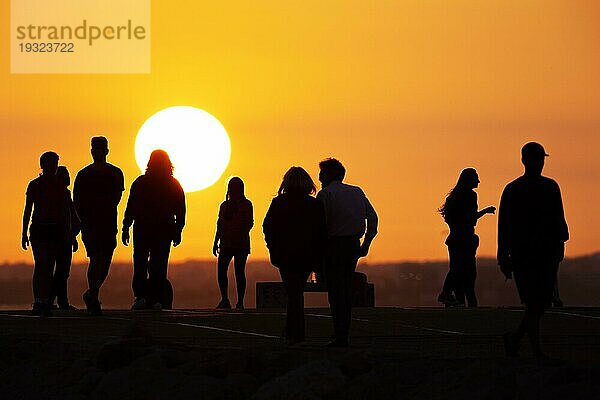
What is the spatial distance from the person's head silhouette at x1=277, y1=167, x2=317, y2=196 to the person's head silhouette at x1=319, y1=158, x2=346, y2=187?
17 cm

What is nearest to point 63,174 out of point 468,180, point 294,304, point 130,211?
point 130,211

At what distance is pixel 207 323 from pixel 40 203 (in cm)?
274

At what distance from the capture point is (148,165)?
21.7 m

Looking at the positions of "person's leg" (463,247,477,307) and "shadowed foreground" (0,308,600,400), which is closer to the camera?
"shadowed foreground" (0,308,600,400)

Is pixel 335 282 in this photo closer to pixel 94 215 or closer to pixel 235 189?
pixel 94 215

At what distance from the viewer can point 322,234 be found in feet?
52.4

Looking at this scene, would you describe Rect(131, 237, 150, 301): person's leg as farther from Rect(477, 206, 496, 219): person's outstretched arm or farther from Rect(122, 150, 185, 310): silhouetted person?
Rect(477, 206, 496, 219): person's outstretched arm

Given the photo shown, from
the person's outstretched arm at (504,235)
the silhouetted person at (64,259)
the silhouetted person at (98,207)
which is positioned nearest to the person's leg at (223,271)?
the silhouetted person at (64,259)

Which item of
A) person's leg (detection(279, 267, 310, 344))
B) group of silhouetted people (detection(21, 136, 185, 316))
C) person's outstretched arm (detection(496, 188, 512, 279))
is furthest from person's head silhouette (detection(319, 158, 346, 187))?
group of silhouetted people (detection(21, 136, 185, 316))

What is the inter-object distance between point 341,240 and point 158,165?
6125 millimetres

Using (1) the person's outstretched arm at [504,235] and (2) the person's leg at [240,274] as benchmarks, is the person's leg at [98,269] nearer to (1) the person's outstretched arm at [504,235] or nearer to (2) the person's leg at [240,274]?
(2) the person's leg at [240,274]

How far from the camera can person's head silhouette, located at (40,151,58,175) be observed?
20.5m

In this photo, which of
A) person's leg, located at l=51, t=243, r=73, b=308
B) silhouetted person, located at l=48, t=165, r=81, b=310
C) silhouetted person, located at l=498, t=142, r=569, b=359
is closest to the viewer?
silhouetted person, located at l=498, t=142, r=569, b=359

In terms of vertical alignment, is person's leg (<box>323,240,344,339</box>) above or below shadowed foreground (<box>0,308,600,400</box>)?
above
